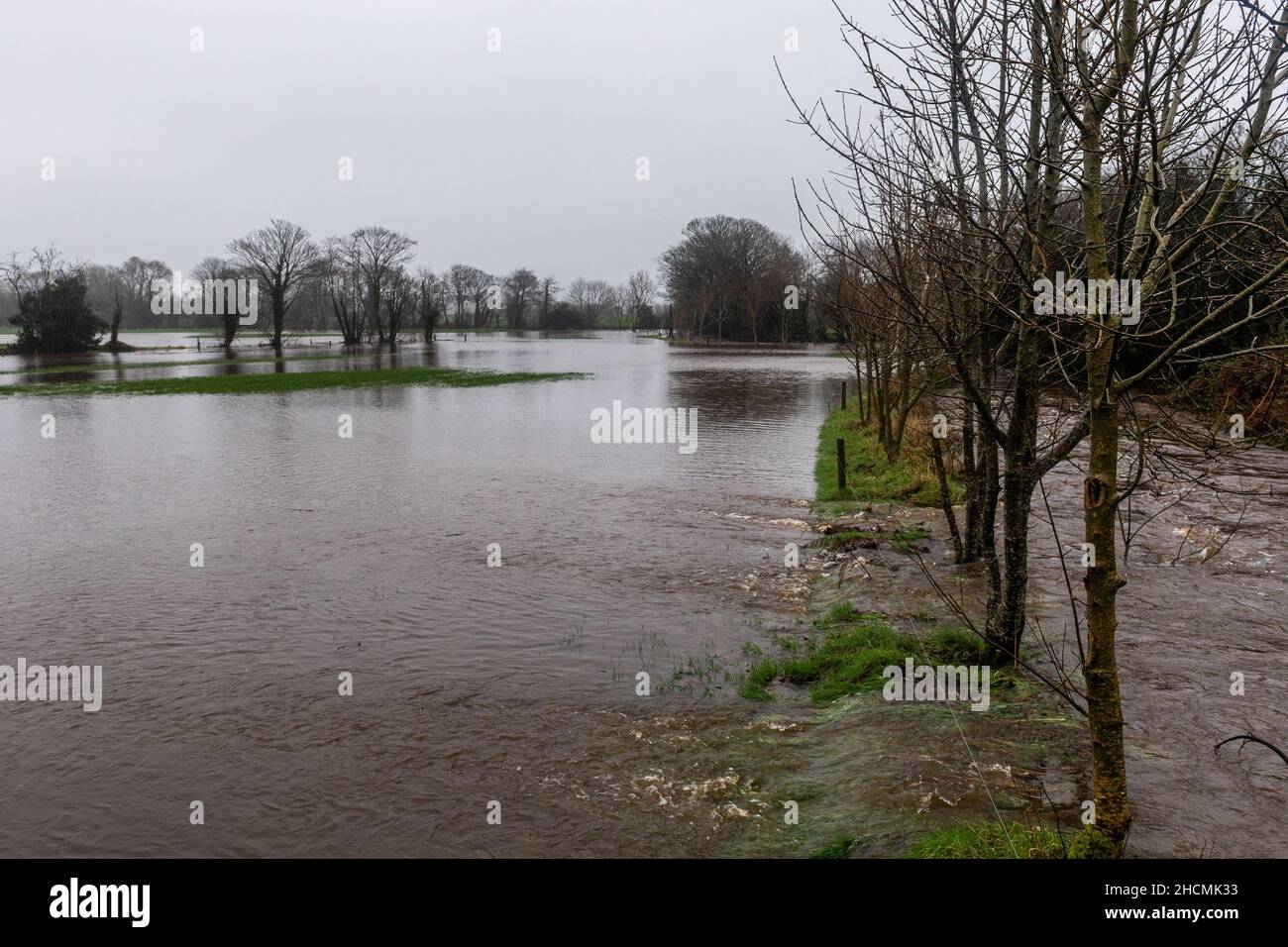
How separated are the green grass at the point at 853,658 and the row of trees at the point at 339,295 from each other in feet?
178

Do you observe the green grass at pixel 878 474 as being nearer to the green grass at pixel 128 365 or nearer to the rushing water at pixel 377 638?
the rushing water at pixel 377 638

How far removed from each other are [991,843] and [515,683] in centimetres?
450

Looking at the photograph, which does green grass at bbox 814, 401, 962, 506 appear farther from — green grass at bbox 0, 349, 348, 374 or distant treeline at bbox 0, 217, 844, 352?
green grass at bbox 0, 349, 348, 374

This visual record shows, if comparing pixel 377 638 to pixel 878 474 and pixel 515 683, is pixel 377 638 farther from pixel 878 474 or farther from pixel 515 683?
pixel 878 474

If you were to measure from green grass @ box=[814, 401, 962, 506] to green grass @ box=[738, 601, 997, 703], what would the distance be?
22.5 feet

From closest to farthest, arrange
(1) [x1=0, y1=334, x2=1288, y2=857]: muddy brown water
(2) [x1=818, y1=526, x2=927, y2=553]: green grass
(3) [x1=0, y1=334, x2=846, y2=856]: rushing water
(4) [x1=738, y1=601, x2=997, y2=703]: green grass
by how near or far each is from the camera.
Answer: (1) [x1=0, y1=334, x2=1288, y2=857]: muddy brown water
(3) [x1=0, y1=334, x2=846, y2=856]: rushing water
(4) [x1=738, y1=601, x2=997, y2=703]: green grass
(2) [x1=818, y1=526, x2=927, y2=553]: green grass

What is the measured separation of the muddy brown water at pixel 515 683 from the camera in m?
5.73

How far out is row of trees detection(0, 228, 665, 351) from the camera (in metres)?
73.9

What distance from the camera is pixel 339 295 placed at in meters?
98.6

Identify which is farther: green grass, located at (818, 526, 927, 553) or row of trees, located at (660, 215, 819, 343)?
row of trees, located at (660, 215, 819, 343)

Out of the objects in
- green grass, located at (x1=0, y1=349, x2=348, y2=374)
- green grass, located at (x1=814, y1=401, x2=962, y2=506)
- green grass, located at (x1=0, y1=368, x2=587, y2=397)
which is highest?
green grass, located at (x1=0, y1=349, x2=348, y2=374)

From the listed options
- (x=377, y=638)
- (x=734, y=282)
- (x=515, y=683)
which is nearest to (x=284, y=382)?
(x=377, y=638)

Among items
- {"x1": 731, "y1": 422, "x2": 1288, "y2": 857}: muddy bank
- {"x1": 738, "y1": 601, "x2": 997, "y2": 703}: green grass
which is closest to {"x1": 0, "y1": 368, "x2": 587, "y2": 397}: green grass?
{"x1": 731, "y1": 422, "x2": 1288, "y2": 857}: muddy bank

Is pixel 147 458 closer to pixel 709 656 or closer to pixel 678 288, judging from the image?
pixel 709 656
